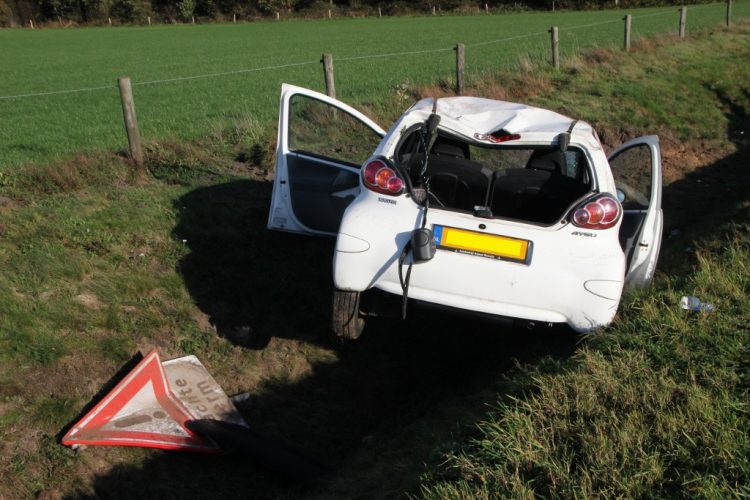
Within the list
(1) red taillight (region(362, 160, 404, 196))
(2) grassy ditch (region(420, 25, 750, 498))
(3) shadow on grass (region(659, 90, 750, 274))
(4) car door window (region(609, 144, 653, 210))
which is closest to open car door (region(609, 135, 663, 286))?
(4) car door window (region(609, 144, 653, 210))

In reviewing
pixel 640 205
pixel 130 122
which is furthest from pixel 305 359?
pixel 130 122

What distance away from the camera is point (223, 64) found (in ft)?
101

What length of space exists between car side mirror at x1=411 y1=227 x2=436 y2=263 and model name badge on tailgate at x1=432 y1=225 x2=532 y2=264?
0.25 feet

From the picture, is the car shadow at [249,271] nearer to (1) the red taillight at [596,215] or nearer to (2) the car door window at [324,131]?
(2) the car door window at [324,131]

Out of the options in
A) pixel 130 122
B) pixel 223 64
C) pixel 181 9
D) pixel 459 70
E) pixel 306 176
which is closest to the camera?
pixel 306 176

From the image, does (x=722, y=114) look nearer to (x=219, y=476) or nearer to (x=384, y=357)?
(x=384, y=357)

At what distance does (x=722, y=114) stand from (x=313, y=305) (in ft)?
42.9

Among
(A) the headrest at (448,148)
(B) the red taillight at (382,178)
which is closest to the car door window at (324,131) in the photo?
(A) the headrest at (448,148)

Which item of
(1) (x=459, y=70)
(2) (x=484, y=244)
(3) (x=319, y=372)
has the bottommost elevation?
(3) (x=319, y=372)

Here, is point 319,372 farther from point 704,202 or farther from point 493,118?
point 704,202

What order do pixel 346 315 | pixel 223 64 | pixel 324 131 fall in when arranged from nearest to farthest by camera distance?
pixel 346 315 → pixel 324 131 → pixel 223 64

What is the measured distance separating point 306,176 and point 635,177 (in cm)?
284

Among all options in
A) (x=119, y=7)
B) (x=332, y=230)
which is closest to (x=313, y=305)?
(x=332, y=230)

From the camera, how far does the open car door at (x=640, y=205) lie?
5.79 meters
